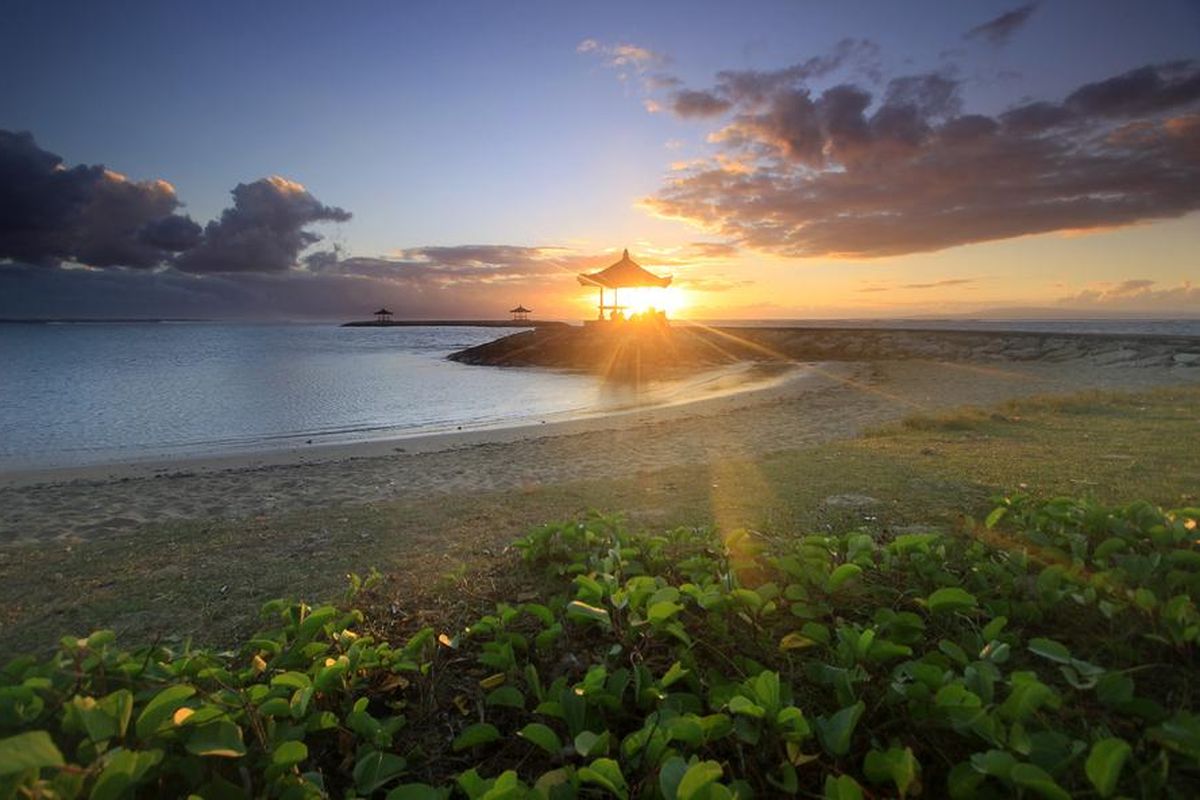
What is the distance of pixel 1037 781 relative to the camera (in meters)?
0.85

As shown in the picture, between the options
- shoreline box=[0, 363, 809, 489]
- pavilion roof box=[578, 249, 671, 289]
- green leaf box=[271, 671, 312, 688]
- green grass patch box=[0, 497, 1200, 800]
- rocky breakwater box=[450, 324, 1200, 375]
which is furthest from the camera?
pavilion roof box=[578, 249, 671, 289]

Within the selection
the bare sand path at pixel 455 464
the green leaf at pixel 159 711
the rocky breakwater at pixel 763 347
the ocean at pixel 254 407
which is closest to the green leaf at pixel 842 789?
the green leaf at pixel 159 711

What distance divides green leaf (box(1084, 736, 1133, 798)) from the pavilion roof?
31.7 meters

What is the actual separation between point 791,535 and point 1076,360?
2805cm

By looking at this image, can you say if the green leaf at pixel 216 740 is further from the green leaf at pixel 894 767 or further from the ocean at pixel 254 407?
the ocean at pixel 254 407

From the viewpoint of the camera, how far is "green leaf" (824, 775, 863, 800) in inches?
34.8

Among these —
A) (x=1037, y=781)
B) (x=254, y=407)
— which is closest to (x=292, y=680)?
(x=1037, y=781)

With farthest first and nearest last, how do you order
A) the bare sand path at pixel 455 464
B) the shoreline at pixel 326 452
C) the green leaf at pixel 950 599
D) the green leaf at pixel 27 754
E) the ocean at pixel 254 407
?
the ocean at pixel 254 407, the shoreline at pixel 326 452, the bare sand path at pixel 455 464, the green leaf at pixel 950 599, the green leaf at pixel 27 754

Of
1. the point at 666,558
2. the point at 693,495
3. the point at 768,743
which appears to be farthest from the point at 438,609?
the point at 693,495

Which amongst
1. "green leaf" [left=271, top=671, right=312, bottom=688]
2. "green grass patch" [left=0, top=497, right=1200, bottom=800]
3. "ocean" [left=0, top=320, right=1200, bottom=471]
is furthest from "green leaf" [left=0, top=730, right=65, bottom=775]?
"ocean" [left=0, top=320, right=1200, bottom=471]

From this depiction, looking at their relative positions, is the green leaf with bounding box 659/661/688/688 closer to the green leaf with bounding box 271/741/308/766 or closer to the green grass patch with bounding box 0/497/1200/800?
the green grass patch with bounding box 0/497/1200/800

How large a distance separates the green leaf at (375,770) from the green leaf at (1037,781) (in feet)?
3.27

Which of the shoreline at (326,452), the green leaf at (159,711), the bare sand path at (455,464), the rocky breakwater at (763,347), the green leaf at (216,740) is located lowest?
the shoreline at (326,452)

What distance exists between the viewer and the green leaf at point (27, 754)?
2.50 ft
